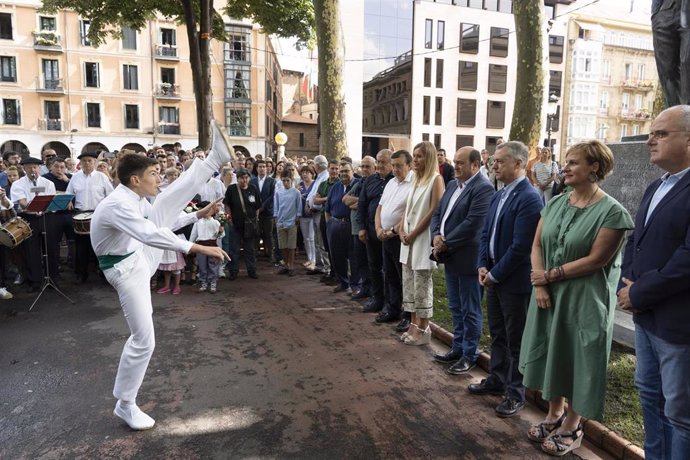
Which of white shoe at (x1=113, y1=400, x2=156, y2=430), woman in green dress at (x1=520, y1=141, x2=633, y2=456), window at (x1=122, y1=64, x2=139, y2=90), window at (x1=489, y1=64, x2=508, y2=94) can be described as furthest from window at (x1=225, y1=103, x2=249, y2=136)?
woman in green dress at (x1=520, y1=141, x2=633, y2=456)

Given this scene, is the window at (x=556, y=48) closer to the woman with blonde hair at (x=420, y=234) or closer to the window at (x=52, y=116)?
the window at (x=52, y=116)

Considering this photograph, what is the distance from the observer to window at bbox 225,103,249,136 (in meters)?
41.5

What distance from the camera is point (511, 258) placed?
3.83 meters

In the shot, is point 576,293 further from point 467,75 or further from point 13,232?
point 467,75

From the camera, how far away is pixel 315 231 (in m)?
9.66

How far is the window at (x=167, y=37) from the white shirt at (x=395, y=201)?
39.6m

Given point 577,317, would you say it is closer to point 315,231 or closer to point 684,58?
point 684,58

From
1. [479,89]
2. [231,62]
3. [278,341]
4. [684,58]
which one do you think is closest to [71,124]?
[231,62]

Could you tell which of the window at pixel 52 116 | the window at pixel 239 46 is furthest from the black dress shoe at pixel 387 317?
the window at pixel 52 116

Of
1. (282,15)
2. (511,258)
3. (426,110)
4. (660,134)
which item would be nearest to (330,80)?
(282,15)

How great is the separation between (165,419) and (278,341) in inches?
77.2

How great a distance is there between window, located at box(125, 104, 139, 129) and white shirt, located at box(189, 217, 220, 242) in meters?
35.3

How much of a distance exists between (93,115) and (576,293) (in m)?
42.2

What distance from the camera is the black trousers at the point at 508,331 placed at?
394 cm
